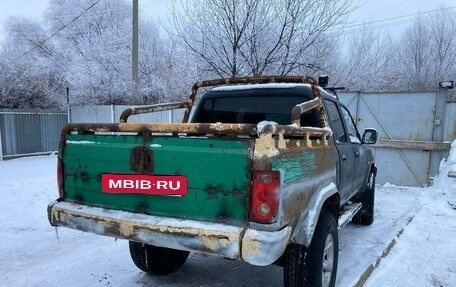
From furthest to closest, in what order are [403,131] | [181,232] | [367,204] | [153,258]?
[403,131], [367,204], [153,258], [181,232]

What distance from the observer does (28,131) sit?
42.5 ft

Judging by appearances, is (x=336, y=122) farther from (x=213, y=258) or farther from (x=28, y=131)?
(x=28, y=131)

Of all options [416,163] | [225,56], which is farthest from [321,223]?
[225,56]

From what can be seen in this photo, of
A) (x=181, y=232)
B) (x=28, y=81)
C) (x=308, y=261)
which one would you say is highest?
(x=28, y=81)

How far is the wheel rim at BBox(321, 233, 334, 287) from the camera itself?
10.0 feet

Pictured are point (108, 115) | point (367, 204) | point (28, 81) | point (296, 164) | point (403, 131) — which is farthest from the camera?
point (28, 81)

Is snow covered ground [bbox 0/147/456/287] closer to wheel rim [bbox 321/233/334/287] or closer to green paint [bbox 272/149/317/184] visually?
wheel rim [bbox 321/233/334/287]

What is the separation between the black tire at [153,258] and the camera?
3.52 m

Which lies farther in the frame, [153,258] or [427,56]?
[427,56]

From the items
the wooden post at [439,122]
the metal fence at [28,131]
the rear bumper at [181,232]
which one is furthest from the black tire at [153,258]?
the metal fence at [28,131]

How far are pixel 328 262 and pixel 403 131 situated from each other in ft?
23.0

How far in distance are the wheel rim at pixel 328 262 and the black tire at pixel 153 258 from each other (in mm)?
1522

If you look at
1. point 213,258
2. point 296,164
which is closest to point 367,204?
point 213,258

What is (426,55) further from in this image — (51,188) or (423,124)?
(51,188)
